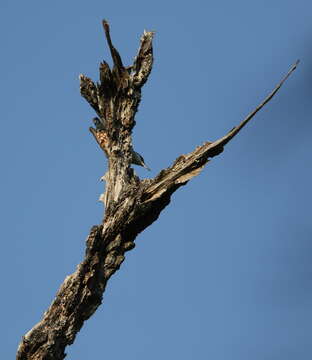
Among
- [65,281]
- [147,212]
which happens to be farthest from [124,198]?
[65,281]

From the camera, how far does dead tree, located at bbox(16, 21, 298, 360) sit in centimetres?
1255

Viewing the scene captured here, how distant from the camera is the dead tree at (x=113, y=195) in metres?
12.6

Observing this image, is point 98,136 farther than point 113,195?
Yes

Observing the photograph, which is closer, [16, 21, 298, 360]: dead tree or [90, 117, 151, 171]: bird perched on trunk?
[16, 21, 298, 360]: dead tree

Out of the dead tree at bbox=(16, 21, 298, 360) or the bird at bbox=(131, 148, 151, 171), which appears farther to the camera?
the bird at bbox=(131, 148, 151, 171)

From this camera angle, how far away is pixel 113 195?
1341cm

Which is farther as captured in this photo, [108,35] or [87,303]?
[108,35]

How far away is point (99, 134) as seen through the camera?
47.3 feet

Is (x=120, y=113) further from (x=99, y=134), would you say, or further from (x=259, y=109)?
(x=259, y=109)

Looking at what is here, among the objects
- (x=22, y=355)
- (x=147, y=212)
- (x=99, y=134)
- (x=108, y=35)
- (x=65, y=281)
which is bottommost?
(x=22, y=355)

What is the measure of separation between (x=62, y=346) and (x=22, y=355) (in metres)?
0.56

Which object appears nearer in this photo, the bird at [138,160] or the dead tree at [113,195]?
the dead tree at [113,195]

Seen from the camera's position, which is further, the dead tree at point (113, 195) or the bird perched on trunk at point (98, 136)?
the bird perched on trunk at point (98, 136)

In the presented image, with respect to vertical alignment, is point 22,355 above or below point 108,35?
below
